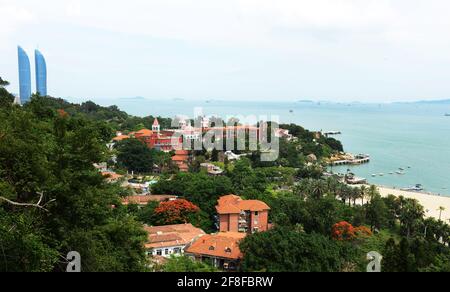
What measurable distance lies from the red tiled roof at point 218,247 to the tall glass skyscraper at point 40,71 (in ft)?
166

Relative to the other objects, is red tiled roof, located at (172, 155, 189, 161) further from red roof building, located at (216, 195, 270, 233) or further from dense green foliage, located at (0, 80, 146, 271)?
dense green foliage, located at (0, 80, 146, 271)

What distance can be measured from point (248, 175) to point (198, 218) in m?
5.06

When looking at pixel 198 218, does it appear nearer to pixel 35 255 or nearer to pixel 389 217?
pixel 389 217

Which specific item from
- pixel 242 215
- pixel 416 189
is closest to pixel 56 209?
pixel 242 215

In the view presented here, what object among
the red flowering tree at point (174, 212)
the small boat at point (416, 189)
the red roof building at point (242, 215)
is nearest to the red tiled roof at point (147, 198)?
the red flowering tree at point (174, 212)

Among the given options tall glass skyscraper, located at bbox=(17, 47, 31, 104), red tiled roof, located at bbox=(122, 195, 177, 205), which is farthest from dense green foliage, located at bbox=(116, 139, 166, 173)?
tall glass skyscraper, located at bbox=(17, 47, 31, 104)

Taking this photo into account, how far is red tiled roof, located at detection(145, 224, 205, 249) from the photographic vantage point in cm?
1188

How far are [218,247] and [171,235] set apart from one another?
1.81 metres

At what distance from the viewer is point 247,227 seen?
14.7 m

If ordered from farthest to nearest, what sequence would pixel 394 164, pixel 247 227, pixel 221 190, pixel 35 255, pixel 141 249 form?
1. pixel 394 164
2. pixel 221 190
3. pixel 247 227
4. pixel 141 249
5. pixel 35 255

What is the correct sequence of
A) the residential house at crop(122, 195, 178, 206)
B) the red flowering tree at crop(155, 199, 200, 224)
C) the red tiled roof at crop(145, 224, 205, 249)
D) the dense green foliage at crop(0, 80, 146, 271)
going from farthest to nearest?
the residential house at crop(122, 195, 178, 206) → the red flowering tree at crop(155, 199, 200, 224) → the red tiled roof at crop(145, 224, 205, 249) → the dense green foliage at crop(0, 80, 146, 271)

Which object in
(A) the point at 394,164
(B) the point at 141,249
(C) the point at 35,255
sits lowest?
(A) the point at 394,164

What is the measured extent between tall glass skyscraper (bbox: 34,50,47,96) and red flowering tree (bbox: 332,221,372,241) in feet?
168
